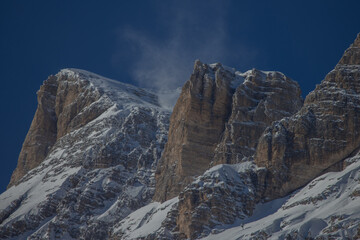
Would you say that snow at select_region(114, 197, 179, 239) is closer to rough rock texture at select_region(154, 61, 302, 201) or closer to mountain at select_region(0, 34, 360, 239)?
mountain at select_region(0, 34, 360, 239)

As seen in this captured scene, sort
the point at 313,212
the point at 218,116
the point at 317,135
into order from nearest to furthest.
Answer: the point at 313,212
the point at 317,135
the point at 218,116

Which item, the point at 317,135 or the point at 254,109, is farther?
the point at 254,109

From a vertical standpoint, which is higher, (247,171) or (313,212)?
(247,171)

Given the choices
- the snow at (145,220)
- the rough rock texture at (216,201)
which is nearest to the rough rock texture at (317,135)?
the rough rock texture at (216,201)

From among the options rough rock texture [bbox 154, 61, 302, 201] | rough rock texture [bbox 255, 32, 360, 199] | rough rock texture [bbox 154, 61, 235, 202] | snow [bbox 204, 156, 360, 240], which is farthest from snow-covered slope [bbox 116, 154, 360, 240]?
rough rock texture [bbox 154, 61, 235, 202]

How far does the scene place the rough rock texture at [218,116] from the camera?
176875mm

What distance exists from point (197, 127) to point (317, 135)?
116 feet

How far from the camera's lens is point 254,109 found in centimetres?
18138

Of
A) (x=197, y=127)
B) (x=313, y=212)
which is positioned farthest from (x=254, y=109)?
(x=313, y=212)

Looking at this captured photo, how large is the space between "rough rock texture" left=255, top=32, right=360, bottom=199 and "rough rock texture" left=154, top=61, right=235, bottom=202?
21.2m

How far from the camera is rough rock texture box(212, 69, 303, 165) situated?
569 ft

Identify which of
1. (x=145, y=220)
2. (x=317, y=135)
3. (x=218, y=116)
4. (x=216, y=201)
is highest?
(x=218, y=116)

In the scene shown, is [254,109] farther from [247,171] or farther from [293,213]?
[293,213]

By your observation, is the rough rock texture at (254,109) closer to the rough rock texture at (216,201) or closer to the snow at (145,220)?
the rough rock texture at (216,201)
